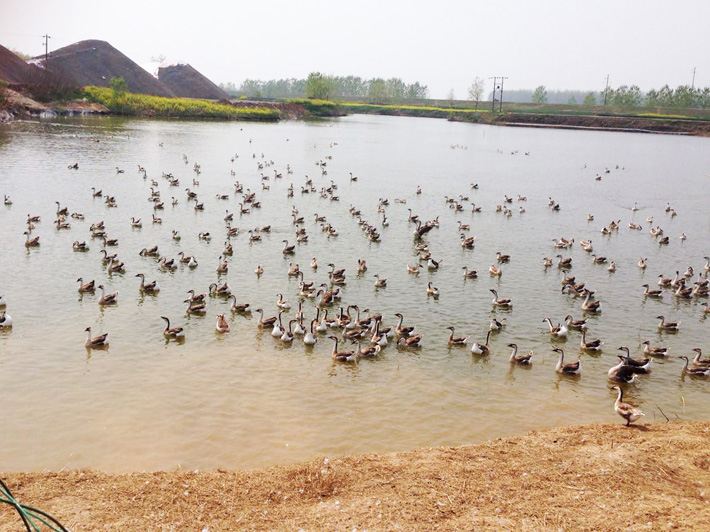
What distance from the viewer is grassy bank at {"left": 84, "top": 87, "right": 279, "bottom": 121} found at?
122812 mm

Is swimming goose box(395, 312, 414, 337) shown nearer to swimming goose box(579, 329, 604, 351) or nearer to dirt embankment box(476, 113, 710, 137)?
swimming goose box(579, 329, 604, 351)

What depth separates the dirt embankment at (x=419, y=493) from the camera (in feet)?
33.7

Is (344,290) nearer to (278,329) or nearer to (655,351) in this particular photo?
(278,329)

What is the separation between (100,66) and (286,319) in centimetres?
16165

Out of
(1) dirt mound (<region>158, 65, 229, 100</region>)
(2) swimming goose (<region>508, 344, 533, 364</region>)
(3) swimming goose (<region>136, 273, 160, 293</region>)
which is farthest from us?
(1) dirt mound (<region>158, 65, 229, 100</region>)

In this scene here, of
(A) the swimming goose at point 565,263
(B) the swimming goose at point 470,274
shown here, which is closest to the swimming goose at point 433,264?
(B) the swimming goose at point 470,274

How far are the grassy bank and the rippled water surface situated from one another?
70.4 m

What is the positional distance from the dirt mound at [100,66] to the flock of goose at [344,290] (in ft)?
418

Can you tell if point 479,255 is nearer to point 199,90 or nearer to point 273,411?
point 273,411

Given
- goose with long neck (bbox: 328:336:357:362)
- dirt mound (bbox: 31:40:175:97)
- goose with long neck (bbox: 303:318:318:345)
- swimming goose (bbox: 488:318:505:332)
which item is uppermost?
dirt mound (bbox: 31:40:175:97)

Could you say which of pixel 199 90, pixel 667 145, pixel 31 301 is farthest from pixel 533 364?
pixel 199 90

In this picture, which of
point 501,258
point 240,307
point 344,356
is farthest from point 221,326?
point 501,258

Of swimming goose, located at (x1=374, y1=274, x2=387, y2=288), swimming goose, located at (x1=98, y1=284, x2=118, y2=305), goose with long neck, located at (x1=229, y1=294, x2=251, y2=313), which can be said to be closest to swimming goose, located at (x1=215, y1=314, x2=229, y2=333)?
goose with long neck, located at (x1=229, y1=294, x2=251, y2=313)

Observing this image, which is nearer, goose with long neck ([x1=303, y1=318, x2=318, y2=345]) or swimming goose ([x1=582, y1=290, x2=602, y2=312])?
goose with long neck ([x1=303, y1=318, x2=318, y2=345])
